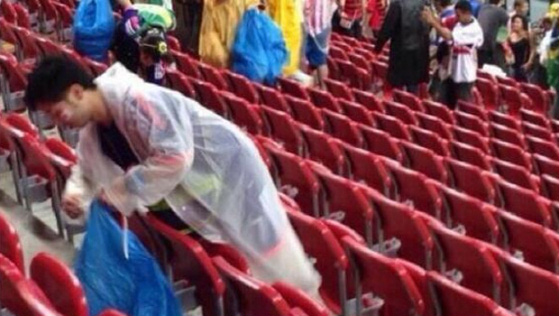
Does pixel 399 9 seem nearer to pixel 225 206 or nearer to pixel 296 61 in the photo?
pixel 296 61

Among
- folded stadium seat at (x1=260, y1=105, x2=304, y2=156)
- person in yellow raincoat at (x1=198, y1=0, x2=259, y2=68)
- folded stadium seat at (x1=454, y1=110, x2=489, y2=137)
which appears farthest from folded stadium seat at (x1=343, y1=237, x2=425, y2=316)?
person in yellow raincoat at (x1=198, y1=0, x2=259, y2=68)

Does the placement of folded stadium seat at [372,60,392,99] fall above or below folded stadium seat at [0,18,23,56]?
below

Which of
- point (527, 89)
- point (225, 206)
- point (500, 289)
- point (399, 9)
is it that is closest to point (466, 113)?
point (399, 9)

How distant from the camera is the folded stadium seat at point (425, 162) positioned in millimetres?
4668

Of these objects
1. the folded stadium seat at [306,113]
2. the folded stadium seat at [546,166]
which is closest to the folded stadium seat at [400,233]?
the folded stadium seat at [306,113]

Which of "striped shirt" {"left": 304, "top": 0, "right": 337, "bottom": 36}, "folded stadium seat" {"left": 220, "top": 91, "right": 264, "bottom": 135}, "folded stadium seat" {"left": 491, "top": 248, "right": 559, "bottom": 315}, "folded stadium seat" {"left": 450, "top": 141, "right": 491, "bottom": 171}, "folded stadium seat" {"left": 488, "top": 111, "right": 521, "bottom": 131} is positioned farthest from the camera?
"striped shirt" {"left": 304, "top": 0, "right": 337, "bottom": 36}

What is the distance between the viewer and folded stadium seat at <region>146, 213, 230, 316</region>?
2820 millimetres

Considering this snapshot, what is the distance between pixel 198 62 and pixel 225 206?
3335 mm

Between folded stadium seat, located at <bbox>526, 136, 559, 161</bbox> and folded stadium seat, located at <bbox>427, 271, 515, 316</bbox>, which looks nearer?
folded stadium seat, located at <bbox>427, 271, 515, 316</bbox>

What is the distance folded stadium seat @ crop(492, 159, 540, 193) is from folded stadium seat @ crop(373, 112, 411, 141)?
58cm

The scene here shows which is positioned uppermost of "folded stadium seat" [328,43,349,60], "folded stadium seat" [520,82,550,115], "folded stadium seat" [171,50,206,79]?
"folded stadium seat" [171,50,206,79]

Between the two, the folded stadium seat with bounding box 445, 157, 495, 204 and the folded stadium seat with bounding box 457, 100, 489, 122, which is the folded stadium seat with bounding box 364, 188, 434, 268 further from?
the folded stadium seat with bounding box 457, 100, 489, 122

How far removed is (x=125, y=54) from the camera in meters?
5.26

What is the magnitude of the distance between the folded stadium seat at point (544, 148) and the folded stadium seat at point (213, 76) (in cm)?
172
